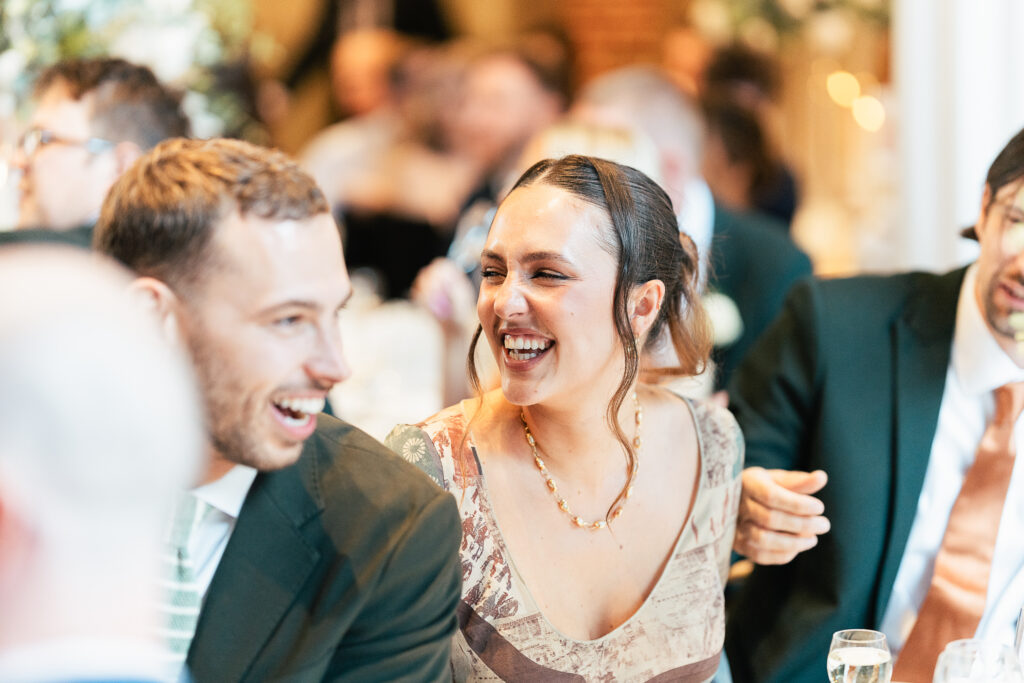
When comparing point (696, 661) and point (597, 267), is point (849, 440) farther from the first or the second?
point (597, 267)

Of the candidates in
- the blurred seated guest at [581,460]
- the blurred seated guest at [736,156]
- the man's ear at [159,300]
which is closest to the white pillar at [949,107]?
the blurred seated guest at [736,156]

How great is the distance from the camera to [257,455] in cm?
152

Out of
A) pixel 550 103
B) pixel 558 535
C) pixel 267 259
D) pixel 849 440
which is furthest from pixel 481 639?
pixel 550 103

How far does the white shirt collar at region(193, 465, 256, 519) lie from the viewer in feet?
5.30

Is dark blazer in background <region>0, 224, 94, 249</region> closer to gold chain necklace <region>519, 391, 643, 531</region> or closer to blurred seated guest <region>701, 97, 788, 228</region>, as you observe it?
gold chain necklace <region>519, 391, 643, 531</region>

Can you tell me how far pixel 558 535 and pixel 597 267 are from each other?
18.1 inches

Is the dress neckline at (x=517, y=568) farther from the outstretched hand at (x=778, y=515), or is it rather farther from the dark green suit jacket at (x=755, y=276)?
the dark green suit jacket at (x=755, y=276)

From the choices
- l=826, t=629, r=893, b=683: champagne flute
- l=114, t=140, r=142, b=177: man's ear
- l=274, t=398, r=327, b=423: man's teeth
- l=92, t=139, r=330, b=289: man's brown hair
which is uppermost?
l=92, t=139, r=330, b=289: man's brown hair

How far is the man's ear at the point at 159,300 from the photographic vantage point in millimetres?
1510

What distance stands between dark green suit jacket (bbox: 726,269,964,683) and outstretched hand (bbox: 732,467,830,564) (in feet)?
0.60

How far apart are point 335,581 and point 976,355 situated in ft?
4.32

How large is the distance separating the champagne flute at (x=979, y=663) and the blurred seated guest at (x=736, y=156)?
3.62 meters

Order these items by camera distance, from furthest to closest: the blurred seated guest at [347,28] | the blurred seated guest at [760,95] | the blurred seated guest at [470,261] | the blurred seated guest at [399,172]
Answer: the blurred seated guest at [347,28] → the blurred seated guest at [399,172] → the blurred seated guest at [760,95] → the blurred seated guest at [470,261]

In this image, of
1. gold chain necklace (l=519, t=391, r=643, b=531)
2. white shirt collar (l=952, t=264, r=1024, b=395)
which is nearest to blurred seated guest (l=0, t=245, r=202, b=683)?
gold chain necklace (l=519, t=391, r=643, b=531)
